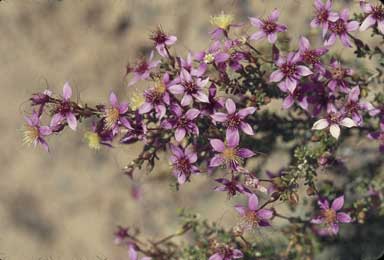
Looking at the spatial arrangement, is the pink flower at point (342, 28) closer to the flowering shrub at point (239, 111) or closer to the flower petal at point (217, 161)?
the flowering shrub at point (239, 111)

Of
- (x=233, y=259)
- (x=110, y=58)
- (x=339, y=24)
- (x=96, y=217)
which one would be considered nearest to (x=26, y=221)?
(x=96, y=217)

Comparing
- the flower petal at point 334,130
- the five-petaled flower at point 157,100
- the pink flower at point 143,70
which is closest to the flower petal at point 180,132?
the five-petaled flower at point 157,100

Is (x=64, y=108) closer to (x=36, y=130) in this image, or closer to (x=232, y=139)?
(x=36, y=130)

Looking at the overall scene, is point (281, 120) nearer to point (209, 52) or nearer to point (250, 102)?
point (250, 102)

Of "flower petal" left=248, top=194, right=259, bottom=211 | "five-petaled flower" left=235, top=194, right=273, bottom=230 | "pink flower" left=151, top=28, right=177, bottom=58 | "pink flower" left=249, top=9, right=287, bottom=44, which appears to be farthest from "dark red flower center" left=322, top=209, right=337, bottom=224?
"pink flower" left=151, top=28, right=177, bottom=58

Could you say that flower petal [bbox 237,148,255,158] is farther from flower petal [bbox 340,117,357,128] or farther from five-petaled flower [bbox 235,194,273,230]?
flower petal [bbox 340,117,357,128]
